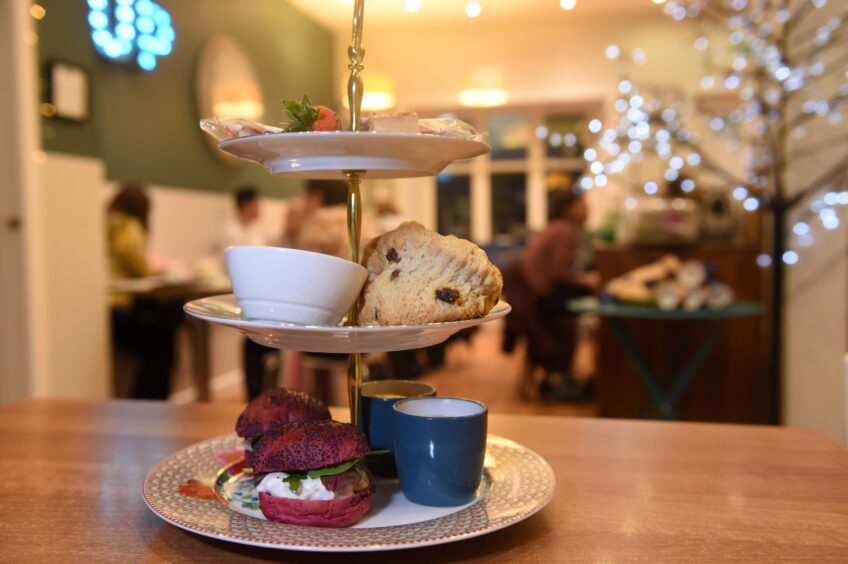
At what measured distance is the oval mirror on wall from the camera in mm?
4836

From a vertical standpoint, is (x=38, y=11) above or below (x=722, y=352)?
above

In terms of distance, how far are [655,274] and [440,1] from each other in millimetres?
4294

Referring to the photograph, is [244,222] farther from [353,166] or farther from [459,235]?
[353,166]

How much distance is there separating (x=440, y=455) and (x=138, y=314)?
310 cm

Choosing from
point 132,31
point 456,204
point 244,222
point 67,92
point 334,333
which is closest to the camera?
point 334,333

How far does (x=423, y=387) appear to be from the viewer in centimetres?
89

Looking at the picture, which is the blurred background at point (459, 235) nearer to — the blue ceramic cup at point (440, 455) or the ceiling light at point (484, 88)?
the blue ceramic cup at point (440, 455)

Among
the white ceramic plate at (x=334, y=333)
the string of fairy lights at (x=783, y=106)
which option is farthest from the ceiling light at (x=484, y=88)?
the white ceramic plate at (x=334, y=333)

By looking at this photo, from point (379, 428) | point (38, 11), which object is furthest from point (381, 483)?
point (38, 11)

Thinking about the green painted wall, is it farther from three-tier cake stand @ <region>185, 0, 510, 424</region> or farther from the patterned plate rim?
the patterned plate rim

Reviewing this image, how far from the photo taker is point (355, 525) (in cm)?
70

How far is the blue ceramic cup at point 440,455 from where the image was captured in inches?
28.5

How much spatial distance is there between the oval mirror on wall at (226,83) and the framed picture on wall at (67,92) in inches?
41.4

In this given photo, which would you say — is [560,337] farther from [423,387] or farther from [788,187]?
[423,387]
